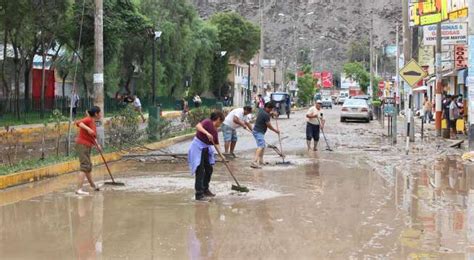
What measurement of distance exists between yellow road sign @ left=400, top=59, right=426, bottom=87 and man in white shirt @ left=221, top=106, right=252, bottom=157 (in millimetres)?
5897

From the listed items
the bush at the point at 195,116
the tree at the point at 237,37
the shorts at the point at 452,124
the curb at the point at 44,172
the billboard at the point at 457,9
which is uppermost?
the tree at the point at 237,37

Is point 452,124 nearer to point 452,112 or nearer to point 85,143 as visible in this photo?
point 452,112

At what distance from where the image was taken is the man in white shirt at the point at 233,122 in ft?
55.4

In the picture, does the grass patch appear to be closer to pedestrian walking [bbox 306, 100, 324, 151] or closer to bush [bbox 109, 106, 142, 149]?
bush [bbox 109, 106, 142, 149]

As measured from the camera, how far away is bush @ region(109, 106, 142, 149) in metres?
18.6

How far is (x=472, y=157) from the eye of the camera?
16953 mm

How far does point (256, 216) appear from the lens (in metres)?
9.59

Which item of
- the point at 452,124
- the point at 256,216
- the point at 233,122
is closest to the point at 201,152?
the point at 256,216

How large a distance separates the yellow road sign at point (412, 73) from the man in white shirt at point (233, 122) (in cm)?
590

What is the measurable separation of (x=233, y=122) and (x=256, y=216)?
26.9 feet

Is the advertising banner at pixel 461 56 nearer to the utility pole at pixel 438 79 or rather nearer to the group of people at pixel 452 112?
the group of people at pixel 452 112

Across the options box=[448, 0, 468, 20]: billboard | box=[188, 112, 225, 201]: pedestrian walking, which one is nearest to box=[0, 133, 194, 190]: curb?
box=[188, 112, 225, 201]: pedestrian walking

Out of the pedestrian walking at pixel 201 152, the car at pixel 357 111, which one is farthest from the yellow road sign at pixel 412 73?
the car at pixel 357 111

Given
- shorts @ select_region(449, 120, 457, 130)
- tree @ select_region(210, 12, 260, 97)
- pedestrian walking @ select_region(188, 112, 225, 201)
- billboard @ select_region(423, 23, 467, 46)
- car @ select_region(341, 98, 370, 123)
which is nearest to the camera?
pedestrian walking @ select_region(188, 112, 225, 201)
